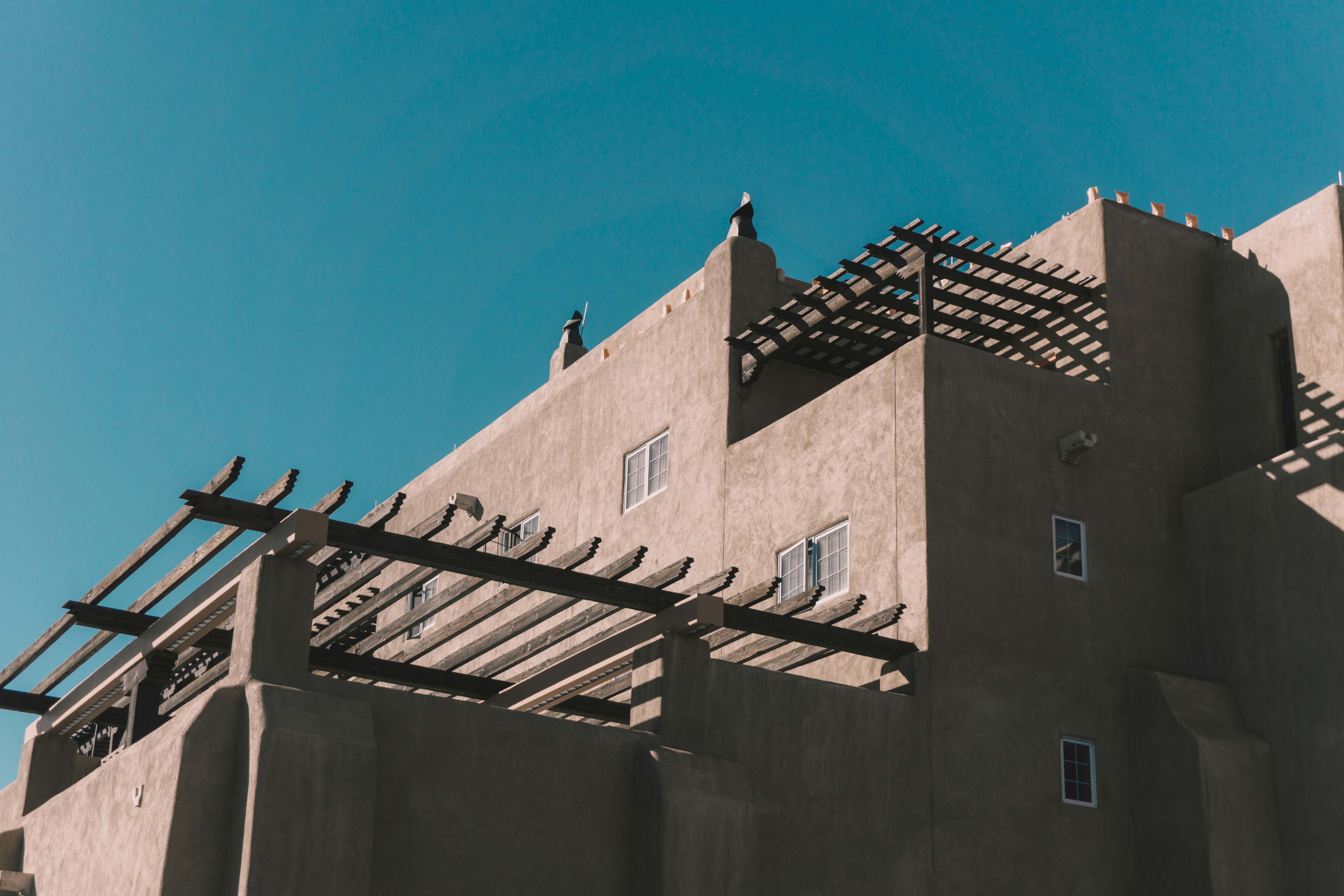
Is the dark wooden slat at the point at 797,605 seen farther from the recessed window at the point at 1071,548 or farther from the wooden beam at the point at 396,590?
the recessed window at the point at 1071,548

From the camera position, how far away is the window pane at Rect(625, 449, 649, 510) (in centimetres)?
2252

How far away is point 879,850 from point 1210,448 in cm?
758

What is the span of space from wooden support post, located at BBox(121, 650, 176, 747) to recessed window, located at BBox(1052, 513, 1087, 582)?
10.3 m

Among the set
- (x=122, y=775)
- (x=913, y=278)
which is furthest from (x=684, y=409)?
(x=122, y=775)

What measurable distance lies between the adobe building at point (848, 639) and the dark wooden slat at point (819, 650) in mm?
68

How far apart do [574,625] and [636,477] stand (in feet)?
21.5

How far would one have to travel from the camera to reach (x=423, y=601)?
28.3 metres

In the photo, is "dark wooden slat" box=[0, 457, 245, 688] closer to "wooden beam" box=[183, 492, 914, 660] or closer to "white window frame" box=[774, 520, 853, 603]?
"wooden beam" box=[183, 492, 914, 660]

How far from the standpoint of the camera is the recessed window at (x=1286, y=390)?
19062 millimetres

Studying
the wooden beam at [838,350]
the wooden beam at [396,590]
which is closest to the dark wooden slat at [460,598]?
the wooden beam at [396,590]

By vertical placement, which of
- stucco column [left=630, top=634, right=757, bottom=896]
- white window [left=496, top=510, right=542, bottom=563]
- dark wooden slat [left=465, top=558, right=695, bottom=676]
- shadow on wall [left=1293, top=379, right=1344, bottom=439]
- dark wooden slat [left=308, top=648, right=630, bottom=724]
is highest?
white window [left=496, top=510, right=542, bottom=563]

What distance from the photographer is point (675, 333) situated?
2245 centimetres

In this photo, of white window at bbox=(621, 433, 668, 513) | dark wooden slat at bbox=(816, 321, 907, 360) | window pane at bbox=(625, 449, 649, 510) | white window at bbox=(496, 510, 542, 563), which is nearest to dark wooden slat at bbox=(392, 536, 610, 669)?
white window at bbox=(621, 433, 668, 513)

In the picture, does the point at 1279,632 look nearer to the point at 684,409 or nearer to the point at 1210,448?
the point at 1210,448
